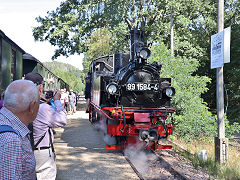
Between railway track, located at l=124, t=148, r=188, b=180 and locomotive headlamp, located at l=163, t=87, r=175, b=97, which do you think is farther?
locomotive headlamp, located at l=163, t=87, r=175, b=97

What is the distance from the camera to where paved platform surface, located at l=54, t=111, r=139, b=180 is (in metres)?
5.11

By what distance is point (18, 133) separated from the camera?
1418 millimetres

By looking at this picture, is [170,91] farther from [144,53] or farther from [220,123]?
[220,123]

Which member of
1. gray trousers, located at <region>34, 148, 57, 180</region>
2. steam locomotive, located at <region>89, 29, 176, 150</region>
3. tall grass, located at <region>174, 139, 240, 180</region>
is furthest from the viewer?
steam locomotive, located at <region>89, 29, 176, 150</region>

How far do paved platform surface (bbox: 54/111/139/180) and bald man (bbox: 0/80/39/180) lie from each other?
3672 mm

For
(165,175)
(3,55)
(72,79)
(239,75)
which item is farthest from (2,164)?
(72,79)

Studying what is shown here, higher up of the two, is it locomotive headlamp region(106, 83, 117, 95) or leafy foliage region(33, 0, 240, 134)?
leafy foliage region(33, 0, 240, 134)

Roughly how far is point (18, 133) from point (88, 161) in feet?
16.2

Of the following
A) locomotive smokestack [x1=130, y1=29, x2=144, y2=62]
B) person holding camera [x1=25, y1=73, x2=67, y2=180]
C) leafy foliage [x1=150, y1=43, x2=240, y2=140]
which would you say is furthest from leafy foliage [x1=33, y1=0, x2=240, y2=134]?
person holding camera [x1=25, y1=73, x2=67, y2=180]

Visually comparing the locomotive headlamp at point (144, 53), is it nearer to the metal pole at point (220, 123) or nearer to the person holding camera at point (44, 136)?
the metal pole at point (220, 123)

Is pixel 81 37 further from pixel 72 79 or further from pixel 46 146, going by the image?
pixel 72 79

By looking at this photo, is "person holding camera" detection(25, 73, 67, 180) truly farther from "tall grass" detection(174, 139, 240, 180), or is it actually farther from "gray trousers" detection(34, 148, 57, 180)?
"tall grass" detection(174, 139, 240, 180)

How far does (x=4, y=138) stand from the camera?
1.31m

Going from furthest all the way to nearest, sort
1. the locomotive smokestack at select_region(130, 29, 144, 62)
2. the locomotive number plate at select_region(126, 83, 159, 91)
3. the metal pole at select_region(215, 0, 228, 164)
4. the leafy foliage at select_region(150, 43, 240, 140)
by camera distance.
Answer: the leafy foliage at select_region(150, 43, 240, 140)
the locomotive smokestack at select_region(130, 29, 144, 62)
the locomotive number plate at select_region(126, 83, 159, 91)
the metal pole at select_region(215, 0, 228, 164)
